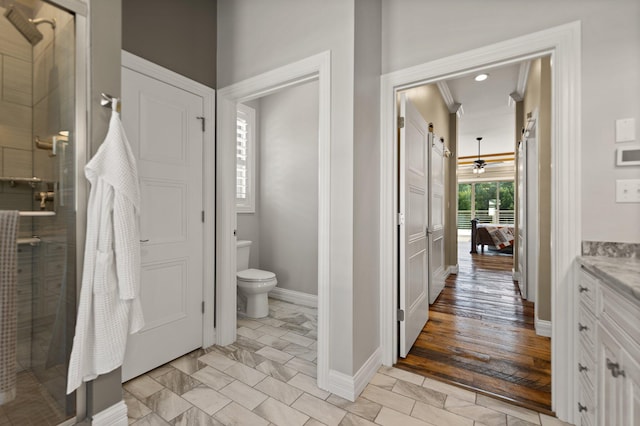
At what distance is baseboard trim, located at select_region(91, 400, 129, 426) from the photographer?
4.88 ft

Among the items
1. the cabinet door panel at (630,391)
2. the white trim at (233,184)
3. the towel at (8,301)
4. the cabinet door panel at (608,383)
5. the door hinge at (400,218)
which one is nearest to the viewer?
the cabinet door panel at (630,391)

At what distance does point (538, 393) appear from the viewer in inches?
73.4

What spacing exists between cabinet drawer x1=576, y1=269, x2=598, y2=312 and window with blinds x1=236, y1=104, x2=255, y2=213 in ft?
10.3

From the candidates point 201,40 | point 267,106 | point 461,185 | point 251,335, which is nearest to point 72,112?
point 201,40

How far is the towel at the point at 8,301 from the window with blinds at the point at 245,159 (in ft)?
7.84

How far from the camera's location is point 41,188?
1.60 meters

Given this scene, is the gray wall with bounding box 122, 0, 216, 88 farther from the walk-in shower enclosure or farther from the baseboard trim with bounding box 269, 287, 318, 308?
the baseboard trim with bounding box 269, 287, 318, 308

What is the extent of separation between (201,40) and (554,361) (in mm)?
3197

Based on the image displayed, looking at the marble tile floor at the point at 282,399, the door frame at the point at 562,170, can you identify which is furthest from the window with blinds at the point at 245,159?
the door frame at the point at 562,170

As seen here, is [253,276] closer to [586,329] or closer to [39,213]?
[39,213]

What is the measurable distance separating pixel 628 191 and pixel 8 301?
2.86m

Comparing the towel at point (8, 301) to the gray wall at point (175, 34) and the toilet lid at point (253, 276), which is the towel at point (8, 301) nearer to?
the gray wall at point (175, 34)

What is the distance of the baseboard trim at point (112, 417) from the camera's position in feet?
4.88

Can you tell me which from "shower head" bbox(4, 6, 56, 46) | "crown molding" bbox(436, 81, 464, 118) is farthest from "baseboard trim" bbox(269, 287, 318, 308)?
"crown molding" bbox(436, 81, 464, 118)
